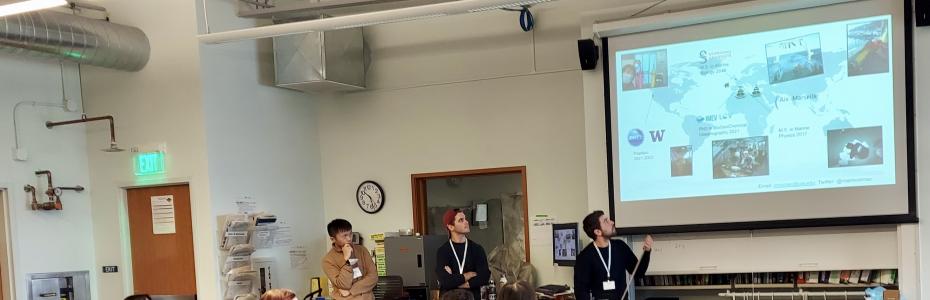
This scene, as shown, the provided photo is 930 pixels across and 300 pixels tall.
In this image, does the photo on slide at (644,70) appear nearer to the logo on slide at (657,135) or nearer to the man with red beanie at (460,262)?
the logo on slide at (657,135)

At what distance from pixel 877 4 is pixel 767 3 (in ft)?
2.34

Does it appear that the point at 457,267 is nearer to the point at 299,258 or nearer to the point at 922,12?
the point at 299,258

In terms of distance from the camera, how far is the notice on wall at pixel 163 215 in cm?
735

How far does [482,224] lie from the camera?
895 cm

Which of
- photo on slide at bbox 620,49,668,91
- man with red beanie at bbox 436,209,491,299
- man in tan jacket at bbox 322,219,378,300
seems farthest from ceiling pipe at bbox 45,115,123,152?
photo on slide at bbox 620,49,668,91

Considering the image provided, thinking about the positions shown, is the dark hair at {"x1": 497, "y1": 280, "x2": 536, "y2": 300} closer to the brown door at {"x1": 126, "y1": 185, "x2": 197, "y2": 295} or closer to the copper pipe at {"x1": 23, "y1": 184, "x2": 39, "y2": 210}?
the brown door at {"x1": 126, "y1": 185, "x2": 197, "y2": 295}

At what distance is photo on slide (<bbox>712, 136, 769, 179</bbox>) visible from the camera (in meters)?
6.08

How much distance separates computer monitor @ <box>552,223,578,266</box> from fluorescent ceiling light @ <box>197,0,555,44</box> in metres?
2.33

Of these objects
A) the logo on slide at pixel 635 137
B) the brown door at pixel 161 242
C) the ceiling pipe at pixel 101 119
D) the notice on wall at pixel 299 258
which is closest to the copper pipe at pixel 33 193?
the ceiling pipe at pixel 101 119

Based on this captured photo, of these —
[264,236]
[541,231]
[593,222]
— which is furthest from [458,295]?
[264,236]

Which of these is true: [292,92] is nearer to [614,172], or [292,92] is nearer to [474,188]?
[474,188]

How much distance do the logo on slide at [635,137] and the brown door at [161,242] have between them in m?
3.78

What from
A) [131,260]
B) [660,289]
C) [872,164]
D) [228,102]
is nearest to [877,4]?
[872,164]

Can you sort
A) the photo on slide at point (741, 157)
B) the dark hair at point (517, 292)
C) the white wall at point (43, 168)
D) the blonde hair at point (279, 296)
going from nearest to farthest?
the dark hair at point (517, 292) < the blonde hair at point (279, 296) < the photo on slide at point (741, 157) < the white wall at point (43, 168)
